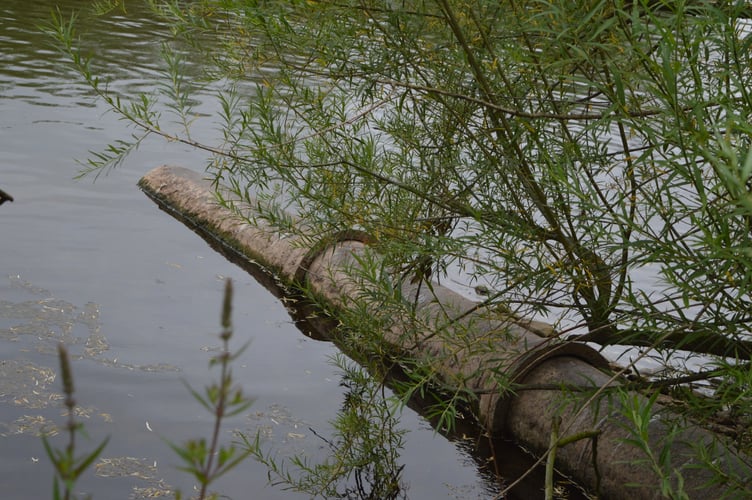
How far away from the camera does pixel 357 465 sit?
4.30 metres

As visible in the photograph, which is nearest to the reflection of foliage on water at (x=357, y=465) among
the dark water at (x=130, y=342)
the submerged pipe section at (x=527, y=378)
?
the dark water at (x=130, y=342)

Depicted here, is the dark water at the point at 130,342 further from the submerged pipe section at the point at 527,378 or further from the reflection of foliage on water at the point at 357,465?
the submerged pipe section at the point at 527,378

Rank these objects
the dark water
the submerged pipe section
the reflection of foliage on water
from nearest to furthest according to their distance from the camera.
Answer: the submerged pipe section < the reflection of foliage on water < the dark water

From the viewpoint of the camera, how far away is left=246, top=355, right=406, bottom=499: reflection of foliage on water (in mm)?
4160

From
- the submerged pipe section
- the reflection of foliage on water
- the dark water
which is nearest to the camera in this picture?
the submerged pipe section

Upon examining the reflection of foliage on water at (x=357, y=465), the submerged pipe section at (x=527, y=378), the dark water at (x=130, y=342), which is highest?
the submerged pipe section at (x=527, y=378)

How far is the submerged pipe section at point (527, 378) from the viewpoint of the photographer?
379 centimetres

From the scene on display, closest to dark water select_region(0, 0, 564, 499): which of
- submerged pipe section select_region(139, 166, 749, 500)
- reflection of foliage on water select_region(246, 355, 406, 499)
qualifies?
reflection of foliage on water select_region(246, 355, 406, 499)

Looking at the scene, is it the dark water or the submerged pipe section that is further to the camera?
the dark water

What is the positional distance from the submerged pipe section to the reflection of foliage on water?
0.32 m

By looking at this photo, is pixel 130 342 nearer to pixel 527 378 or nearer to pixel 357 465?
pixel 357 465

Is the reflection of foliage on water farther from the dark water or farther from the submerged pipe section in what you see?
the submerged pipe section

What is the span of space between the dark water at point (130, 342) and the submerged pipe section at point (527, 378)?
31cm

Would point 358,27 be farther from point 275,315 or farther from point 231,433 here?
point 275,315
